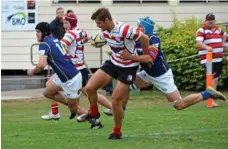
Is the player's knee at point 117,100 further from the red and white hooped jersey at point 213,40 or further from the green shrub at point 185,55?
the green shrub at point 185,55

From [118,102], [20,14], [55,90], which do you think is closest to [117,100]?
[118,102]

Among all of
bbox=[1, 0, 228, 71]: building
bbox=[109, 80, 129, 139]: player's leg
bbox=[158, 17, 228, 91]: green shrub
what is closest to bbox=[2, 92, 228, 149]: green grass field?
bbox=[109, 80, 129, 139]: player's leg

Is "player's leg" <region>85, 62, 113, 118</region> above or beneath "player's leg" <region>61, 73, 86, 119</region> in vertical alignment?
above

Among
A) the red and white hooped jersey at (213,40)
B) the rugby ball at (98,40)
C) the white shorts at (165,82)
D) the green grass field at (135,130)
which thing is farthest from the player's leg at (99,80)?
the red and white hooped jersey at (213,40)

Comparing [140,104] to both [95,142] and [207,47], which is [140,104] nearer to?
[207,47]

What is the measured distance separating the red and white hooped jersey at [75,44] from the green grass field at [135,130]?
108 cm

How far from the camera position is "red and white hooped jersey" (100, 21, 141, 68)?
1070 cm

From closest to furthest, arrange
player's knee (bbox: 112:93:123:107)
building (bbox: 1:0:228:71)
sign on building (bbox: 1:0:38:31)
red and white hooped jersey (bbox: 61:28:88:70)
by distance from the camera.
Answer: player's knee (bbox: 112:93:123:107) → red and white hooped jersey (bbox: 61:28:88:70) → sign on building (bbox: 1:0:38:31) → building (bbox: 1:0:228:71)

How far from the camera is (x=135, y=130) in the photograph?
12.1 m

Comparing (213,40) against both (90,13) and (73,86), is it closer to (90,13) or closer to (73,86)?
(73,86)

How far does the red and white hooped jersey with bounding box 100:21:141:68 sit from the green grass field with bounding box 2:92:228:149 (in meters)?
1.10

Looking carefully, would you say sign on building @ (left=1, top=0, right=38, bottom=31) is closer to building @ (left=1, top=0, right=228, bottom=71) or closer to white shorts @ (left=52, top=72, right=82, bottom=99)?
building @ (left=1, top=0, right=228, bottom=71)

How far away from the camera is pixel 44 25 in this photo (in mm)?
12703

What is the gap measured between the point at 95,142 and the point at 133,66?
1.24m
